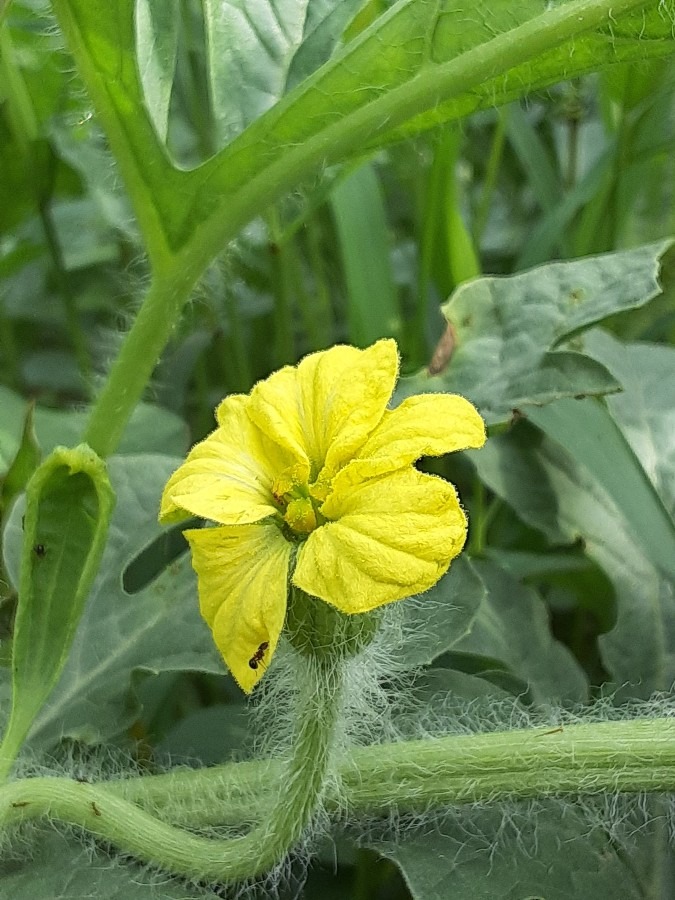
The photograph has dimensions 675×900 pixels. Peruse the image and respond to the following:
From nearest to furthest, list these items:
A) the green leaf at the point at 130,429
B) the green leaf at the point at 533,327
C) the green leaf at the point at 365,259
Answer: the green leaf at the point at 533,327 → the green leaf at the point at 130,429 → the green leaf at the point at 365,259

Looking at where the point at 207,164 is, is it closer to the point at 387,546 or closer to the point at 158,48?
the point at 158,48

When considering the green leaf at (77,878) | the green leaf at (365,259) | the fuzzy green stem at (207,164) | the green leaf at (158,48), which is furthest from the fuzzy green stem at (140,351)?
the green leaf at (365,259)

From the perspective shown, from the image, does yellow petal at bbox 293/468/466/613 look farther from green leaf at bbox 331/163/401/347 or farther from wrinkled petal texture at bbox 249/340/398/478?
green leaf at bbox 331/163/401/347

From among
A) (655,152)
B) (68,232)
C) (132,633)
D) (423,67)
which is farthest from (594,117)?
(132,633)

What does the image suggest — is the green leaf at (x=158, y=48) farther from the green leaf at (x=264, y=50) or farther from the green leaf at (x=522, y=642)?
the green leaf at (x=522, y=642)

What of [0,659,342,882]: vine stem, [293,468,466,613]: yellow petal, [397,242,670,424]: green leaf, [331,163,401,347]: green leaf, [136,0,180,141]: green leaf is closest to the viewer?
[293,468,466,613]: yellow petal

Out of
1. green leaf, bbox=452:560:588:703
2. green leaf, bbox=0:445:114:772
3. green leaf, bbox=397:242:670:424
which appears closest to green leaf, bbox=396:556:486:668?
green leaf, bbox=452:560:588:703
